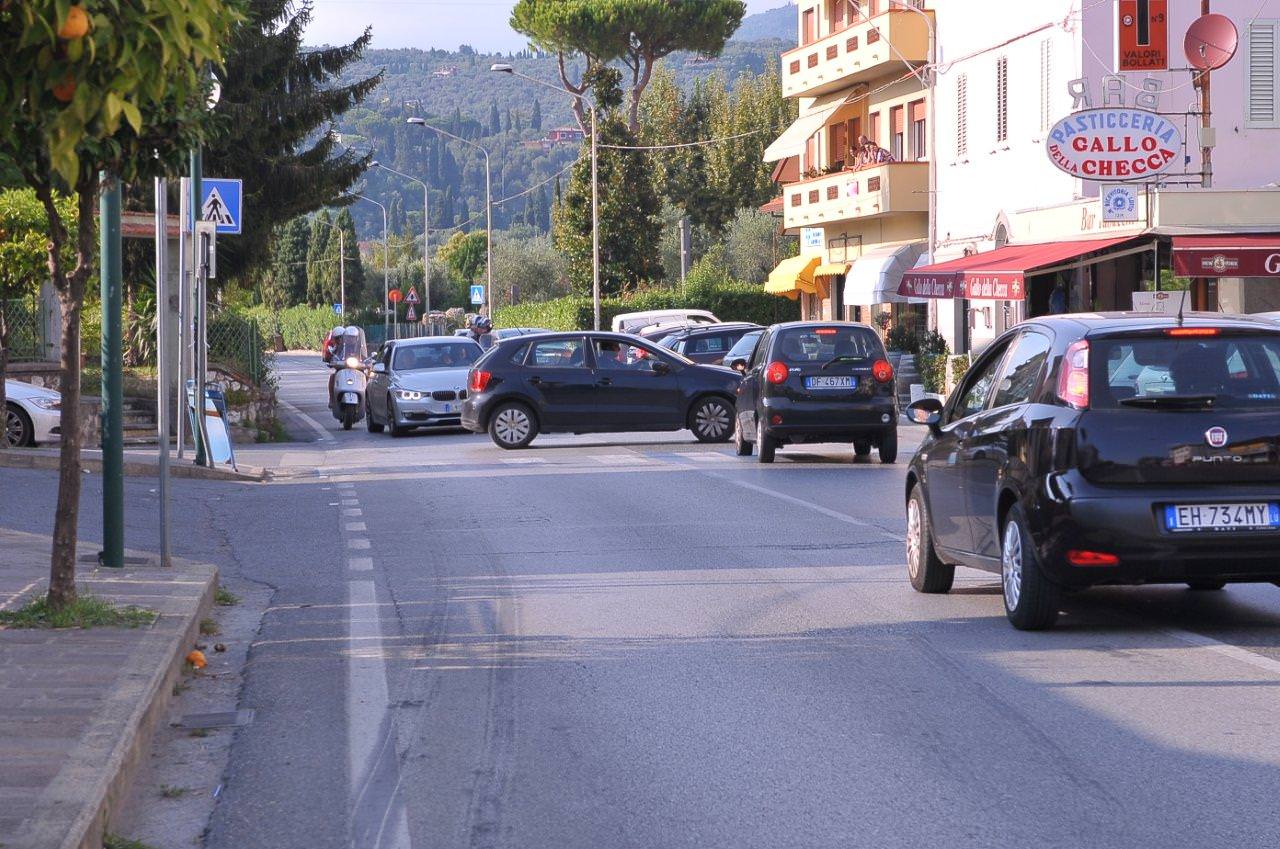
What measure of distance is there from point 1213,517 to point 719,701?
275cm

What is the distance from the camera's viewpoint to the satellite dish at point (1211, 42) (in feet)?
93.8

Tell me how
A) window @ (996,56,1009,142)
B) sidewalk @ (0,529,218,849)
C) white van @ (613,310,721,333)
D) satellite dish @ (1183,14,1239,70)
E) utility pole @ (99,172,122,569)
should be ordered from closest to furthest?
sidewalk @ (0,529,218,849) < utility pole @ (99,172,122,569) < satellite dish @ (1183,14,1239,70) < window @ (996,56,1009,142) < white van @ (613,310,721,333)

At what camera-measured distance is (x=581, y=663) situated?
8.44 m

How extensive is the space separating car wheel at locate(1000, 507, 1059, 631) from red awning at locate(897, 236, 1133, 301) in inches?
801

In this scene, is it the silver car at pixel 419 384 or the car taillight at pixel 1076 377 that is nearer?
the car taillight at pixel 1076 377

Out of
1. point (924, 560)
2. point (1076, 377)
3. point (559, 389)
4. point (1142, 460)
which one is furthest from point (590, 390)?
point (1142, 460)

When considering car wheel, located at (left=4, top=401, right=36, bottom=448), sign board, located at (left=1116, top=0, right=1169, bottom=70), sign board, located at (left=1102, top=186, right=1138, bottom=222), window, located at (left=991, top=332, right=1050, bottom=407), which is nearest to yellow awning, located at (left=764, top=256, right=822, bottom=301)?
sign board, located at (left=1116, top=0, right=1169, bottom=70)

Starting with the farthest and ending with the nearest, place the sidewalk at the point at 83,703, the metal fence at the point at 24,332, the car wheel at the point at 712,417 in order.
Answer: the metal fence at the point at 24,332
the car wheel at the point at 712,417
the sidewalk at the point at 83,703

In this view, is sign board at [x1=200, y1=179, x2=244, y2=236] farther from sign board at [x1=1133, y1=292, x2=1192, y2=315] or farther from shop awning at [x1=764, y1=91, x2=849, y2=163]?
shop awning at [x1=764, y1=91, x2=849, y2=163]

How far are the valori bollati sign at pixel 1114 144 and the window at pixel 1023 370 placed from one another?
758 inches

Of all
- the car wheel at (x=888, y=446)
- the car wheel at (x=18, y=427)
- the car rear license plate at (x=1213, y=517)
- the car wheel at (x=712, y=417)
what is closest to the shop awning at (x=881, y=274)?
the car wheel at (x=712, y=417)

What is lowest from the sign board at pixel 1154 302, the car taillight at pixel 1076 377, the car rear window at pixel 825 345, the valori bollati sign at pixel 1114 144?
the car taillight at pixel 1076 377

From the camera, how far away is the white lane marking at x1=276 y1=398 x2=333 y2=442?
30516 millimetres

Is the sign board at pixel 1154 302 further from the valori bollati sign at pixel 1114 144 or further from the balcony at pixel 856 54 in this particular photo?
the balcony at pixel 856 54
